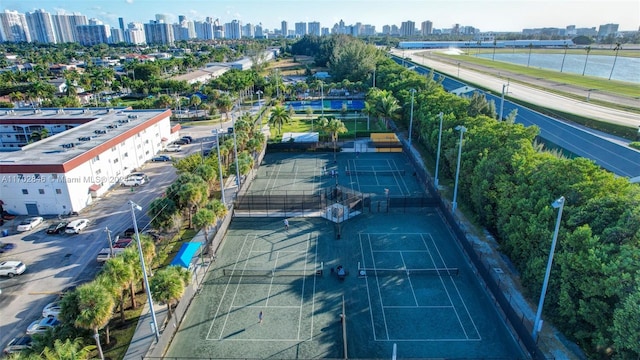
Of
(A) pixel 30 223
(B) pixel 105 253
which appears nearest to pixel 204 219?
(B) pixel 105 253

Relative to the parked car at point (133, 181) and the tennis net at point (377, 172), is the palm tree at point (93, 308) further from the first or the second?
the tennis net at point (377, 172)

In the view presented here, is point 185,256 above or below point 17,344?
above

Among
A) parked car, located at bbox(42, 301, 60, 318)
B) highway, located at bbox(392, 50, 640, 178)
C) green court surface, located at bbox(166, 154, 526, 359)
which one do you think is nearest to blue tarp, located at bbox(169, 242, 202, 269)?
green court surface, located at bbox(166, 154, 526, 359)

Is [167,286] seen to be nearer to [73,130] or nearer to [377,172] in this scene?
[377,172]

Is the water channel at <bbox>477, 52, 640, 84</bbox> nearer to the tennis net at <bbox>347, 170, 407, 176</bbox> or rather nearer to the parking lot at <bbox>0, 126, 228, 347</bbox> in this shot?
the tennis net at <bbox>347, 170, 407, 176</bbox>

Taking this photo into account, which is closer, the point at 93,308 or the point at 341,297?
the point at 93,308

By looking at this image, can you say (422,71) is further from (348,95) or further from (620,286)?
(620,286)

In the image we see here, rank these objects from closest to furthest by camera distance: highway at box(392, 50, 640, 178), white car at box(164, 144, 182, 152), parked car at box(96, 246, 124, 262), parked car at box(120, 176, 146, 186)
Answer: parked car at box(96, 246, 124, 262) → highway at box(392, 50, 640, 178) → parked car at box(120, 176, 146, 186) → white car at box(164, 144, 182, 152)

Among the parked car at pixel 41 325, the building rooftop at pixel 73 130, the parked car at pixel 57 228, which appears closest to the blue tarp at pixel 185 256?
the parked car at pixel 41 325
